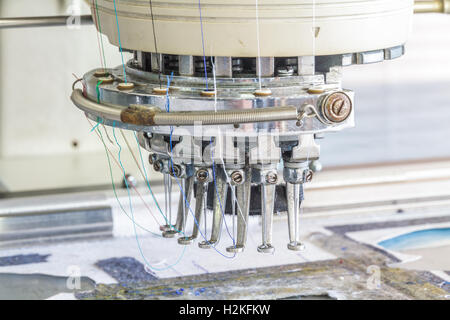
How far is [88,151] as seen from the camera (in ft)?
9.89

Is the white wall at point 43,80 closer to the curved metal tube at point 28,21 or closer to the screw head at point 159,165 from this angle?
the curved metal tube at point 28,21

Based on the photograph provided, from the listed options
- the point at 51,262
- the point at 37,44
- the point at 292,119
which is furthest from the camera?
the point at 37,44

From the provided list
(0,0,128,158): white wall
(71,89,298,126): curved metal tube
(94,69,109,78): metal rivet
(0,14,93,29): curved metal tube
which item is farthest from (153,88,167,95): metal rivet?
(0,0,128,158): white wall

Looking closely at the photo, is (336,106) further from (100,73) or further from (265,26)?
(100,73)

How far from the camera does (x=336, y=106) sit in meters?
1.00

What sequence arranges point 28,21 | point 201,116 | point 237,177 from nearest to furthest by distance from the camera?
point 201,116, point 237,177, point 28,21

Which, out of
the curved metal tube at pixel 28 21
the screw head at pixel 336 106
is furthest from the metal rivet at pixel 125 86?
the curved metal tube at pixel 28 21

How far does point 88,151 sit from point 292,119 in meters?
2.12

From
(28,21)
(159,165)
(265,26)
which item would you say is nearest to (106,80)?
(159,165)

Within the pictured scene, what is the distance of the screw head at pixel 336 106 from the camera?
998 mm

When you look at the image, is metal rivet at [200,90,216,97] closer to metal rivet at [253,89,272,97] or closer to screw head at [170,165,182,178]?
metal rivet at [253,89,272,97]

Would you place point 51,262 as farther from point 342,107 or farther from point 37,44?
point 342,107
